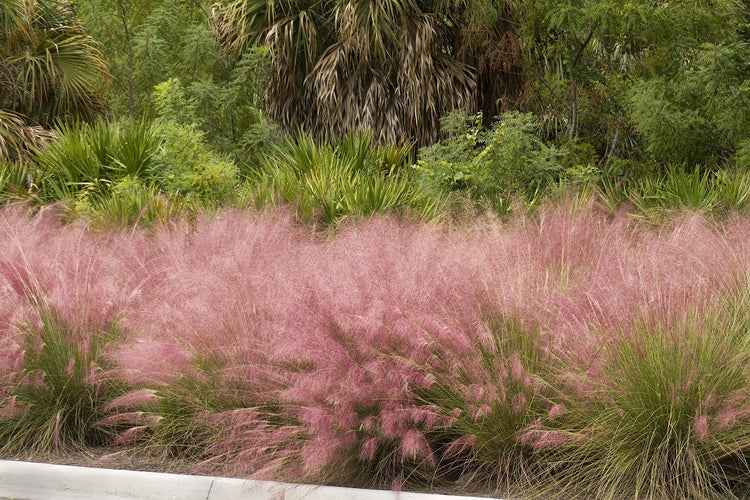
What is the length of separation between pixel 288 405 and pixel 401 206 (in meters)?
5.51

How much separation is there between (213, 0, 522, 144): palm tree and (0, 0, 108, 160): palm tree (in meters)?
3.16

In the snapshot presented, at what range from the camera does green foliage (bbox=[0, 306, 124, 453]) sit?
20.4ft

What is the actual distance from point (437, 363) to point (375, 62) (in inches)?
521

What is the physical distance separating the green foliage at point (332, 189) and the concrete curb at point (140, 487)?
482 cm

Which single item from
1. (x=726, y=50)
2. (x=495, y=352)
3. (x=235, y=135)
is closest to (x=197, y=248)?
(x=495, y=352)

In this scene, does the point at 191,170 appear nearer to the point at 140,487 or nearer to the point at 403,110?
the point at 403,110

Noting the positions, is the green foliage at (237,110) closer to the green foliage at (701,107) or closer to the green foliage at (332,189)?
the green foliage at (332,189)

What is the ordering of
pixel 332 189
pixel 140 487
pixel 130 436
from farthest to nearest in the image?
pixel 332 189, pixel 130 436, pixel 140 487

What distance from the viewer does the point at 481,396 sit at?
16.5ft

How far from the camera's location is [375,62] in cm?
1783

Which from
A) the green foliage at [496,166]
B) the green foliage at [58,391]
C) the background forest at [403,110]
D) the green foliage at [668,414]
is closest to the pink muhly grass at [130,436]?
the green foliage at [58,391]

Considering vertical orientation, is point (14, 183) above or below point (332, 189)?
below

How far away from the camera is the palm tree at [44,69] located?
18.3 meters

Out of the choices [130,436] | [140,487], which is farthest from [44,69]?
[140,487]
